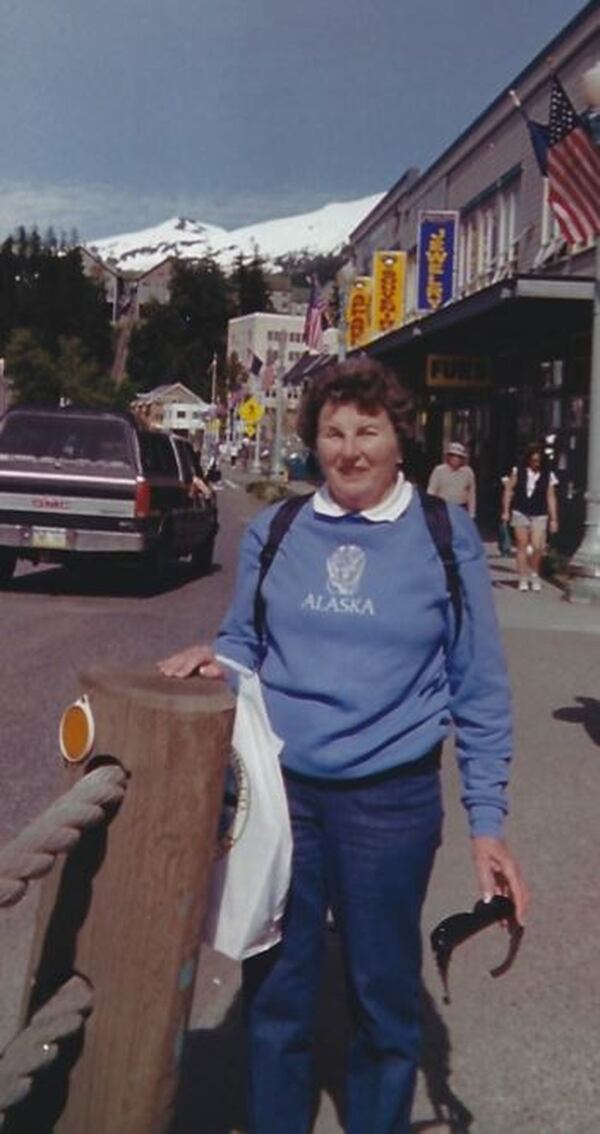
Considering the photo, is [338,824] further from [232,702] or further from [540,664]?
[540,664]

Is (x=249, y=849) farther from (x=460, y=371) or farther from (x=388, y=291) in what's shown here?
(x=388, y=291)

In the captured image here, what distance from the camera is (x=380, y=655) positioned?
3209 millimetres

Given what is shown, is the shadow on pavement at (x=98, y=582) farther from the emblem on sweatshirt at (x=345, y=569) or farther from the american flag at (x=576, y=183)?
the emblem on sweatshirt at (x=345, y=569)

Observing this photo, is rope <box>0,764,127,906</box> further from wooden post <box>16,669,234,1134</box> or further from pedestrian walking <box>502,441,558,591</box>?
pedestrian walking <box>502,441,558,591</box>

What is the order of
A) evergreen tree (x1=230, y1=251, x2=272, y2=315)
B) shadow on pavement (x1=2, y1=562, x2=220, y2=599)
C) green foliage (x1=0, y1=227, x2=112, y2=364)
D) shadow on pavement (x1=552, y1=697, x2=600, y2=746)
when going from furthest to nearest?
evergreen tree (x1=230, y1=251, x2=272, y2=315), green foliage (x1=0, y1=227, x2=112, y2=364), shadow on pavement (x1=2, y1=562, x2=220, y2=599), shadow on pavement (x1=552, y1=697, x2=600, y2=746)


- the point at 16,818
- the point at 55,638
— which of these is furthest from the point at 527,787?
the point at 55,638

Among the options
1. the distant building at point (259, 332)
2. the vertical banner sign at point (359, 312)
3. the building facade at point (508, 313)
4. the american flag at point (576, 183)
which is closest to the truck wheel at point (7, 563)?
the american flag at point (576, 183)

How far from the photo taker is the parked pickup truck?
16.6 m

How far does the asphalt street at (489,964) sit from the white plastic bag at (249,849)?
110 centimetres

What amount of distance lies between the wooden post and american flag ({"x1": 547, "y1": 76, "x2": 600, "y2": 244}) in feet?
53.3

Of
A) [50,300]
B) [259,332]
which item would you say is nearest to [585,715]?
[50,300]

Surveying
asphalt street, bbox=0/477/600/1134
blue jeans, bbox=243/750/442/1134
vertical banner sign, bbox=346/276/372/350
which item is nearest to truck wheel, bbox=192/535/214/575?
asphalt street, bbox=0/477/600/1134

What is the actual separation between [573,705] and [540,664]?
6.28 ft

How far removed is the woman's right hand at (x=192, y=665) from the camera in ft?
10.4
